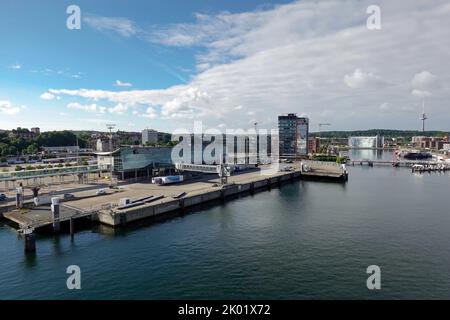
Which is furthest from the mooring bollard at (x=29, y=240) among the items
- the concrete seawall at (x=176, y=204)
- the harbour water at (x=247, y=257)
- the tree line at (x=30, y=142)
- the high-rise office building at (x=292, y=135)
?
the high-rise office building at (x=292, y=135)

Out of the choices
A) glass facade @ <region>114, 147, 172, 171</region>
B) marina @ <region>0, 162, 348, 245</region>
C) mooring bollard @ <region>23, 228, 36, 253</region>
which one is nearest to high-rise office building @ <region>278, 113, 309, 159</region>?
marina @ <region>0, 162, 348, 245</region>

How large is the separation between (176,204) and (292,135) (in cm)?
13422

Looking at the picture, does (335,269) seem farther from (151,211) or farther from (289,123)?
(289,123)

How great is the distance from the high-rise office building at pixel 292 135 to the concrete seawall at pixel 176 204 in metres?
90.9

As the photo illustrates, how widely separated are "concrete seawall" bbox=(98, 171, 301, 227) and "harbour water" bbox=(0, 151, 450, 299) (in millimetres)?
1843

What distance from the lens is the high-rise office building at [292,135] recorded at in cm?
16925

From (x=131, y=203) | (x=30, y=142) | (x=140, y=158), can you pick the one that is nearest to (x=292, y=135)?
(x=140, y=158)

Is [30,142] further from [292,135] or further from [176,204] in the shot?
[292,135]

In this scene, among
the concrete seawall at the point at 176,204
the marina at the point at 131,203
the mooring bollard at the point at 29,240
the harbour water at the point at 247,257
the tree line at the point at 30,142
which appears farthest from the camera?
the tree line at the point at 30,142

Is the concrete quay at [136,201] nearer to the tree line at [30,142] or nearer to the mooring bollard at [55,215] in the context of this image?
the mooring bollard at [55,215]

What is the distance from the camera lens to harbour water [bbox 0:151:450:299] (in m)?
24.3

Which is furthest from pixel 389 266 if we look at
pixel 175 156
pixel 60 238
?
pixel 175 156

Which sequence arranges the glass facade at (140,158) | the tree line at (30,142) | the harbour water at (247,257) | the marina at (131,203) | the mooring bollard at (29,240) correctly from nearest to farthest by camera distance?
the harbour water at (247,257)
the mooring bollard at (29,240)
the marina at (131,203)
the glass facade at (140,158)
the tree line at (30,142)

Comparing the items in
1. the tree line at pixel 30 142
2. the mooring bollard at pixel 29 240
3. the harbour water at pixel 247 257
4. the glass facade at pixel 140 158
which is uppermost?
the tree line at pixel 30 142
